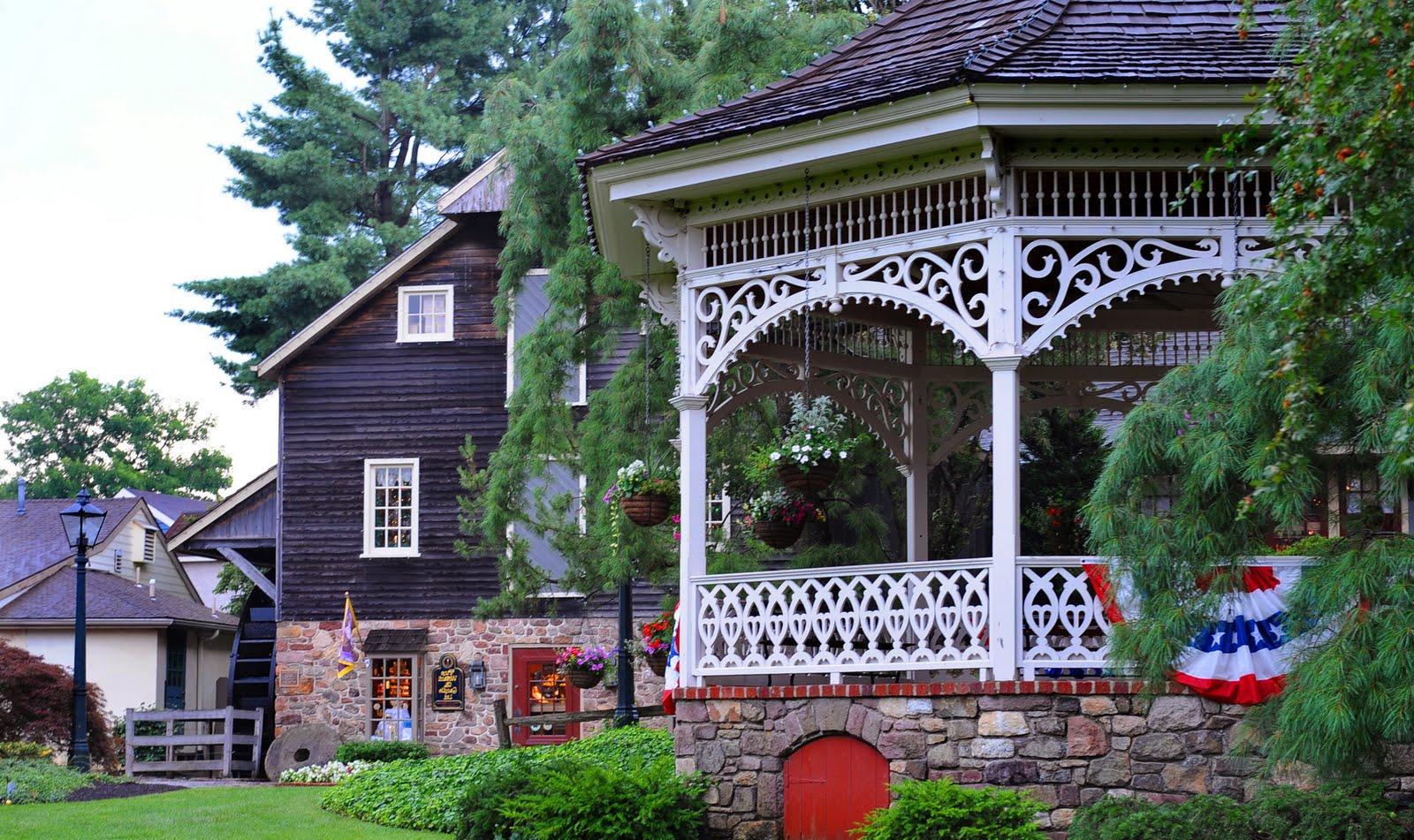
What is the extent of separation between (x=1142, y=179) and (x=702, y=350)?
3148 millimetres

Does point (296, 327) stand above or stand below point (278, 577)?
above

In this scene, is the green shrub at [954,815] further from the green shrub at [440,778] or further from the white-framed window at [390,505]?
the white-framed window at [390,505]

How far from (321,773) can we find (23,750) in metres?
3.87

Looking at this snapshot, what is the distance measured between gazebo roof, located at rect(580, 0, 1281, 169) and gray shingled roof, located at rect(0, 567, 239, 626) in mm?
19741

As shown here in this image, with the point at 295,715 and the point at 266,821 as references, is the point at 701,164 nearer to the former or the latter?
the point at 266,821

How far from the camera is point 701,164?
11.0 m

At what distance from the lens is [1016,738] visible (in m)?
9.62

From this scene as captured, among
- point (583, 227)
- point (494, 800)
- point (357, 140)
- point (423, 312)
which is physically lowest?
point (494, 800)

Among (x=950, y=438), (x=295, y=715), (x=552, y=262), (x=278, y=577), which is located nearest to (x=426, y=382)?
(x=278, y=577)

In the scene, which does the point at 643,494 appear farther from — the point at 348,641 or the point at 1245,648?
the point at 348,641

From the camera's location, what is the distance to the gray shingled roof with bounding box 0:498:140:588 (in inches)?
1267

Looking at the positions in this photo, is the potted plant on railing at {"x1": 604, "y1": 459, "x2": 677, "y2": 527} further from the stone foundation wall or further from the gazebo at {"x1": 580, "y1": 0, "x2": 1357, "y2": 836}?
the stone foundation wall

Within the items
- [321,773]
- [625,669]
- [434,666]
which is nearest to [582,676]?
[625,669]

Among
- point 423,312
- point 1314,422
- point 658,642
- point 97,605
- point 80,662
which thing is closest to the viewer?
point 1314,422
